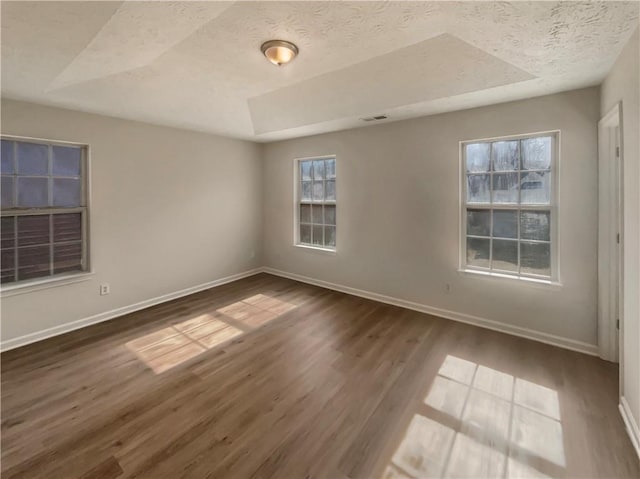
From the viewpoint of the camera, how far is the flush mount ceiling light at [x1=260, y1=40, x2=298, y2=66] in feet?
6.65

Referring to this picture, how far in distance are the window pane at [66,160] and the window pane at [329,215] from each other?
3.22 meters

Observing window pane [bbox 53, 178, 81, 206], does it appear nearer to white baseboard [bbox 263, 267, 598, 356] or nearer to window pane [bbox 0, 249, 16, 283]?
window pane [bbox 0, 249, 16, 283]

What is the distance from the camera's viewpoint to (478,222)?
11.0 ft

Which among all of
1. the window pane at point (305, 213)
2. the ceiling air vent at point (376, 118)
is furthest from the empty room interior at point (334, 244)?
the window pane at point (305, 213)

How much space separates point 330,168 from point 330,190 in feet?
1.14

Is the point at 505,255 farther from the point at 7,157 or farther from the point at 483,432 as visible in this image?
the point at 7,157

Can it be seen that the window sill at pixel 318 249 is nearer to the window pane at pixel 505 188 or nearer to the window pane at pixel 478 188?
the window pane at pixel 478 188

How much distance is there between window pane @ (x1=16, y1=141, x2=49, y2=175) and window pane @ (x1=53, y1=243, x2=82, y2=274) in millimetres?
819

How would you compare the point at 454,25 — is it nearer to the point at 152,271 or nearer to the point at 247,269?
the point at 152,271

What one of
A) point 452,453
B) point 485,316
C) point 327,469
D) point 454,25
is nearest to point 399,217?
point 485,316

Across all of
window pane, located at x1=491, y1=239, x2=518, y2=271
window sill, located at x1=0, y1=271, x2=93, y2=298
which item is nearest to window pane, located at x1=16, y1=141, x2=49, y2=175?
window sill, located at x1=0, y1=271, x2=93, y2=298

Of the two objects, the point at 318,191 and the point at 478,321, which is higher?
the point at 318,191

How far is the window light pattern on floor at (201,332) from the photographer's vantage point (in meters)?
2.77

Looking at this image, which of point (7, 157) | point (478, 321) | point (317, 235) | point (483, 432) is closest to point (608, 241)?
point (478, 321)
